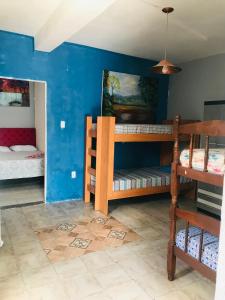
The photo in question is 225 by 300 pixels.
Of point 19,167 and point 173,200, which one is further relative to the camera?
point 19,167

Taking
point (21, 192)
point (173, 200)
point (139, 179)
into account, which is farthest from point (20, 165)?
A: point (173, 200)

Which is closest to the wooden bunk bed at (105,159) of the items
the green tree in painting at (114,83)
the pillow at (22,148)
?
the green tree in painting at (114,83)

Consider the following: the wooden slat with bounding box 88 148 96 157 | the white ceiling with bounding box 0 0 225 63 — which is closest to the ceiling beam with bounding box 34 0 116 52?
the white ceiling with bounding box 0 0 225 63

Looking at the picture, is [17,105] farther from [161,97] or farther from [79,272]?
[79,272]

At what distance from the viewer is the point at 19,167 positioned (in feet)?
13.7

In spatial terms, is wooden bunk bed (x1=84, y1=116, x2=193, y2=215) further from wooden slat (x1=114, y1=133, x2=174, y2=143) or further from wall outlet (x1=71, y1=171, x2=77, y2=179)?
wall outlet (x1=71, y1=171, x2=77, y2=179)

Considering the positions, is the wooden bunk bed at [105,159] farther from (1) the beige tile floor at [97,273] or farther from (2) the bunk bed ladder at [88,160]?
(1) the beige tile floor at [97,273]

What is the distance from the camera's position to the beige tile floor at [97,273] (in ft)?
6.12

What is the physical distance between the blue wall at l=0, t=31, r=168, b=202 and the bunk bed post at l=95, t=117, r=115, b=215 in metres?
0.58

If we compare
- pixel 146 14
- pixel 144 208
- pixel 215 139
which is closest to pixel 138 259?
pixel 144 208

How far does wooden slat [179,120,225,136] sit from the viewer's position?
1.57 meters

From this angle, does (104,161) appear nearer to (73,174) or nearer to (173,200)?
(73,174)

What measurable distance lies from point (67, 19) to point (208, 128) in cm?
164

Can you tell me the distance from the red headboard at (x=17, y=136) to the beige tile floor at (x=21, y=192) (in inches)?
35.8
